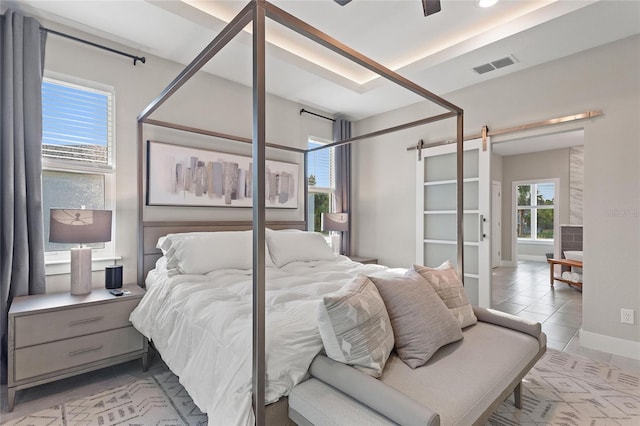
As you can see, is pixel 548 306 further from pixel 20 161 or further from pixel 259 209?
pixel 20 161

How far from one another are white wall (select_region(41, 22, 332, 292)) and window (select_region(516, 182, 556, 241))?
722 centimetres

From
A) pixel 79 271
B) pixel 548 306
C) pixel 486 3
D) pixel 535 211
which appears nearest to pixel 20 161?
pixel 79 271

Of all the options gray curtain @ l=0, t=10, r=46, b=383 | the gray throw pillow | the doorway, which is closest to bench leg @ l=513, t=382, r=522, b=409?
the gray throw pillow

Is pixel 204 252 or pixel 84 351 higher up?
pixel 204 252

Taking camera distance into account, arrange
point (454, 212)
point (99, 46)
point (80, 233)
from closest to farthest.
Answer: point (80, 233), point (99, 46), point (454, 212)

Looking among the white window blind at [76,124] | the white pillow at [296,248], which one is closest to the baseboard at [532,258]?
the white pillow at [296,248]

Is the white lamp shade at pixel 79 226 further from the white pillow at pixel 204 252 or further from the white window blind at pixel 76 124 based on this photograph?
the white window blind at pixel 76 124

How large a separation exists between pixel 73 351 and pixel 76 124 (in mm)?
1811

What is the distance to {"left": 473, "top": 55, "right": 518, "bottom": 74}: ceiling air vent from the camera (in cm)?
310

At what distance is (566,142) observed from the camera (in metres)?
6.50

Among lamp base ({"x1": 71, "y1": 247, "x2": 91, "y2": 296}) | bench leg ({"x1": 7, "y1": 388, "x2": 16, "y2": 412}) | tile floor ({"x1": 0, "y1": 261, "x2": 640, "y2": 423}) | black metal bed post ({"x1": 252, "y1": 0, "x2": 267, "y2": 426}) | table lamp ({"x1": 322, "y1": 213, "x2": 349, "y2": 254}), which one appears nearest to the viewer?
black metal bed post ({"x1": 252, "y1": 0, "x2": 267, "y2": 426})

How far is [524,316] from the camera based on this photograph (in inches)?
148

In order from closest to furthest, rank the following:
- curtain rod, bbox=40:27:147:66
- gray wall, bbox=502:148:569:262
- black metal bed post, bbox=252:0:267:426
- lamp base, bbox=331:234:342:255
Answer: black metal bed post, bbox=252:0:267:426, curtain rod, bbox=40:27:147:66, lamp base, bbox=331:234:342:255, gray wall, bbox=502:148:569:262

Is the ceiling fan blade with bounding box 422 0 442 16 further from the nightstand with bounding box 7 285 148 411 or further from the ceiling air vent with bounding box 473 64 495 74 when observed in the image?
the nightstand with bounding box 7 285 148 411
